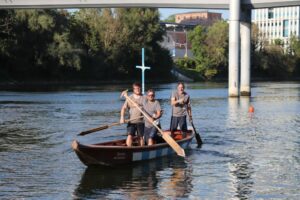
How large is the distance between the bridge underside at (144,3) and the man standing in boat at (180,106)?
35.3 m

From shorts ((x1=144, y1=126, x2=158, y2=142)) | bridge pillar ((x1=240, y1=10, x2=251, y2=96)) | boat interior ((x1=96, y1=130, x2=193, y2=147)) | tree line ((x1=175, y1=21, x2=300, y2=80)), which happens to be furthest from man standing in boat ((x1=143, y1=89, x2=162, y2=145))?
tree line ((x1=175, y1=21, x2=300, y2=80))

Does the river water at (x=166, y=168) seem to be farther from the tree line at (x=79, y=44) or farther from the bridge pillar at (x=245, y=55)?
the tree line at (x=79, y=44)

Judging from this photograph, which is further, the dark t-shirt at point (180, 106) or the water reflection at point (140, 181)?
the dark t-shirt at point (180, 106)

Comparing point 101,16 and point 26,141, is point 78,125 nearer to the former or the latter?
point 26,141

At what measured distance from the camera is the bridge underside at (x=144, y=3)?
52656 millimetres

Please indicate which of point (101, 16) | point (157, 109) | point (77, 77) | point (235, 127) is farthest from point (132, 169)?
point (101, 16)

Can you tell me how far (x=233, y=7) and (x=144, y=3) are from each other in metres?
11.4

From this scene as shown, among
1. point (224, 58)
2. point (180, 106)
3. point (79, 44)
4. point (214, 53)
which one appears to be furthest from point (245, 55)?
point (214, 53)

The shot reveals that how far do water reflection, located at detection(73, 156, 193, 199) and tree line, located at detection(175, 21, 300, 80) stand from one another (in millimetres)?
94720

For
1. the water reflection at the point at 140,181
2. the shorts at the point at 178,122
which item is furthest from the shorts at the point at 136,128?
the shorts at the point at 178,122

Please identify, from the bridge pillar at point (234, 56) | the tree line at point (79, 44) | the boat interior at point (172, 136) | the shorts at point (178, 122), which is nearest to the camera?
the boat interior at point (172, 136)

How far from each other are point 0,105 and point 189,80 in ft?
227

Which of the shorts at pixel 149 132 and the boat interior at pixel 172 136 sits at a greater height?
the shorts at pixel 149 132

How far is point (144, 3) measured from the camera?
57750 millimetres
